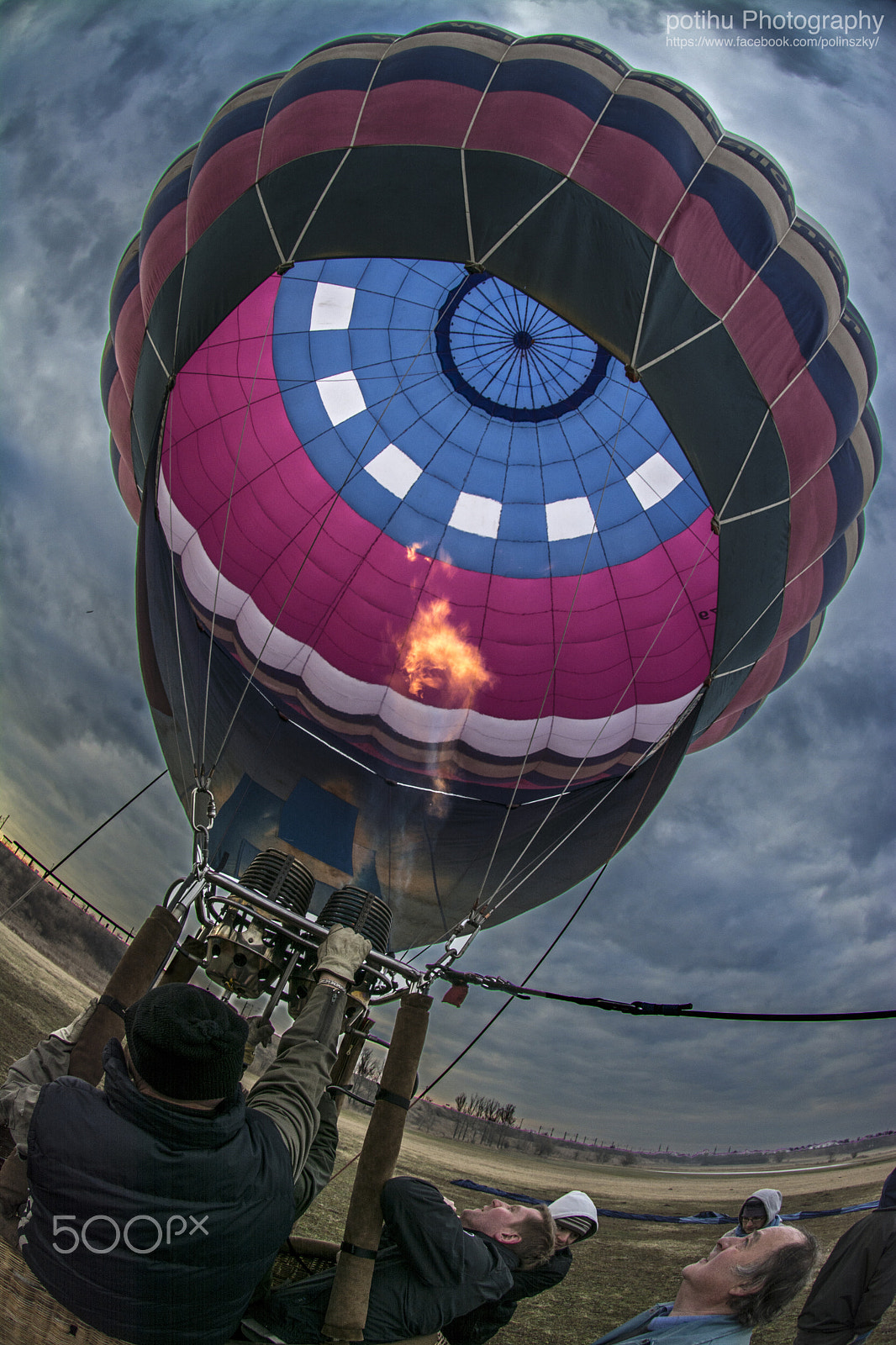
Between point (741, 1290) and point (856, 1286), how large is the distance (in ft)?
0.74

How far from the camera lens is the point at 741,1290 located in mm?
1606

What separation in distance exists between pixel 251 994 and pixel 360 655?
2.50 metres

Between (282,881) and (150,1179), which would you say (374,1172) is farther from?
(282,881)

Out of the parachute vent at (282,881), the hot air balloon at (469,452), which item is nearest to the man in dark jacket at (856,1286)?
the parachute vent at (282,881)

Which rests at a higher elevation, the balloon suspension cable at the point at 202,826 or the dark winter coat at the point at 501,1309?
the balloon suspension cable at the point at 202,826

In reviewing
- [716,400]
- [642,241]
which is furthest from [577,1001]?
[642,241]

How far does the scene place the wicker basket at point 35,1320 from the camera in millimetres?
1329

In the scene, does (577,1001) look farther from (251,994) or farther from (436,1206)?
(251,994)

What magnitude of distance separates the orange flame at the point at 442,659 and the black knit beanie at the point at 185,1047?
154 inches

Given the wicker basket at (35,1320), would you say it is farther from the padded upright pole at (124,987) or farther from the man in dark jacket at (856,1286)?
the man in dark jacket at (856,1286)

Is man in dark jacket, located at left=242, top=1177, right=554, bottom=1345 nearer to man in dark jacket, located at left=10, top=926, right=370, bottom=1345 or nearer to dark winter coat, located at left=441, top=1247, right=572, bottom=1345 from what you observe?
dark winter coat, located at left=441, top=1247, right=572, bottom=1345

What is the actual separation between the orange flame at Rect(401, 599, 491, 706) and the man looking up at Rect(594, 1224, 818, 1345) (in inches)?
145

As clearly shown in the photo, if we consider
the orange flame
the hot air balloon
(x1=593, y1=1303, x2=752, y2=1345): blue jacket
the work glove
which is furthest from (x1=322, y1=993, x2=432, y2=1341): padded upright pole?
the orange flame

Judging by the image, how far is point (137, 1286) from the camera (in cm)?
129
